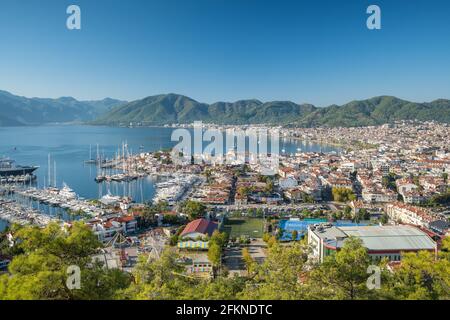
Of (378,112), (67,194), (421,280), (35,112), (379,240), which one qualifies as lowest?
(67,194)

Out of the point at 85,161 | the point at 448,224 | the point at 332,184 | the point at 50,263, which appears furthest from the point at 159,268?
the point at 85,161

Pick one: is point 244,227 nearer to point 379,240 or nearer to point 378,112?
point 379,240

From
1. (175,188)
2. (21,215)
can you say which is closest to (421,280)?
(21,215)

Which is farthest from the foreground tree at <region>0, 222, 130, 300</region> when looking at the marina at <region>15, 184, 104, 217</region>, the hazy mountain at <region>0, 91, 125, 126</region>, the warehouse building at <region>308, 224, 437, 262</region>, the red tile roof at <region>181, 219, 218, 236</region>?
the hazy mountain at <region>0, 91, 125, 126</region>

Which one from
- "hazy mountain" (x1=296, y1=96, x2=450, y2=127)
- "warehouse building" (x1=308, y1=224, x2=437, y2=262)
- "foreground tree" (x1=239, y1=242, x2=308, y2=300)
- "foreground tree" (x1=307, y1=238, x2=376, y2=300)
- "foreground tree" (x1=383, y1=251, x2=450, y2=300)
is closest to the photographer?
"foreground tree" (x1=239, y1=242, x2=308, y2=300)

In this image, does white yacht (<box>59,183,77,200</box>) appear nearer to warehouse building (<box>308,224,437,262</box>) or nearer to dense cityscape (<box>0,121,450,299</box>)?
dense cityscape (<box>0,121,450,299</box>)

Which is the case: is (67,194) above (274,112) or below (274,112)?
below
